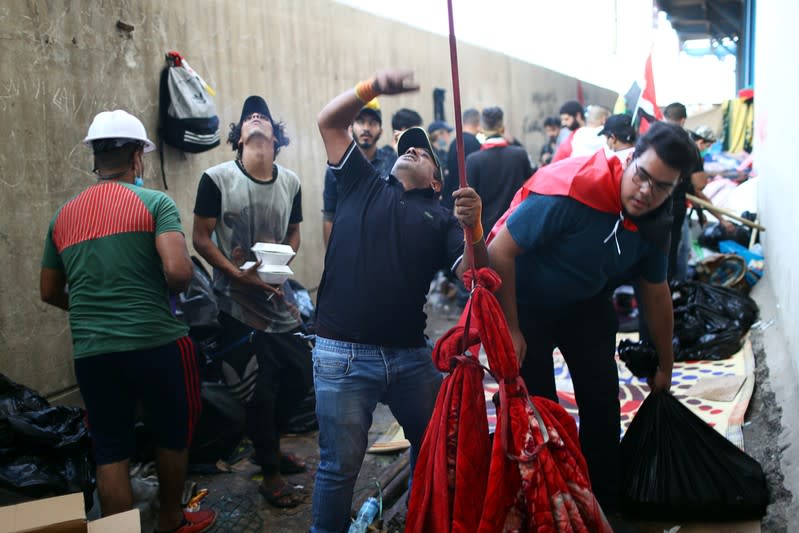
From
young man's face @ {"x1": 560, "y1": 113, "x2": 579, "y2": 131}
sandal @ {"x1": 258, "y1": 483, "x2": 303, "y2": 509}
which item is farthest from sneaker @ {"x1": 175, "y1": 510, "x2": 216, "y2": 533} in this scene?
young man's face @ {"x1": 560, "y1": 113, "x2": 579, "y2": 131}

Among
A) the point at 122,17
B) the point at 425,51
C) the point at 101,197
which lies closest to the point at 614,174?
the point at 101,197

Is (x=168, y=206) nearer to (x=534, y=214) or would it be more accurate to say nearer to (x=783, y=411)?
(x=534, y=214)

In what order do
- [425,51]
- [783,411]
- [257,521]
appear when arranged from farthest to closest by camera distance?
[425,51] → [783,411] → [257,521]

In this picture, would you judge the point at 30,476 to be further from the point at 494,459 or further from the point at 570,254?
the point at 570,254

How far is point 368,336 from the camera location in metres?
2.66

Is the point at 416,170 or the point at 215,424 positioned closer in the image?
the point at 416,170

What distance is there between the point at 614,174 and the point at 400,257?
862 mm

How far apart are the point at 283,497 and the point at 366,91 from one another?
87.6 inches

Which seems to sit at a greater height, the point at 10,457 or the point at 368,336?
the point at 368,336

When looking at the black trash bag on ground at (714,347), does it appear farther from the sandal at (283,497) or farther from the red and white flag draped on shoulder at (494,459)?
the red and white flag draped on shoulder at (494,459)

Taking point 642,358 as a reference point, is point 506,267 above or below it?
above

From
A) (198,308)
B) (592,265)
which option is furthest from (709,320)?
(198,308)

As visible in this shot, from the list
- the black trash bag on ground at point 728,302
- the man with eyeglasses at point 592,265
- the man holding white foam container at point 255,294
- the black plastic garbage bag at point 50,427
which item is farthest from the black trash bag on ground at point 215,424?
the black trash bag on ground at point 728,302

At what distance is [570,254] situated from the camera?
2756mm
